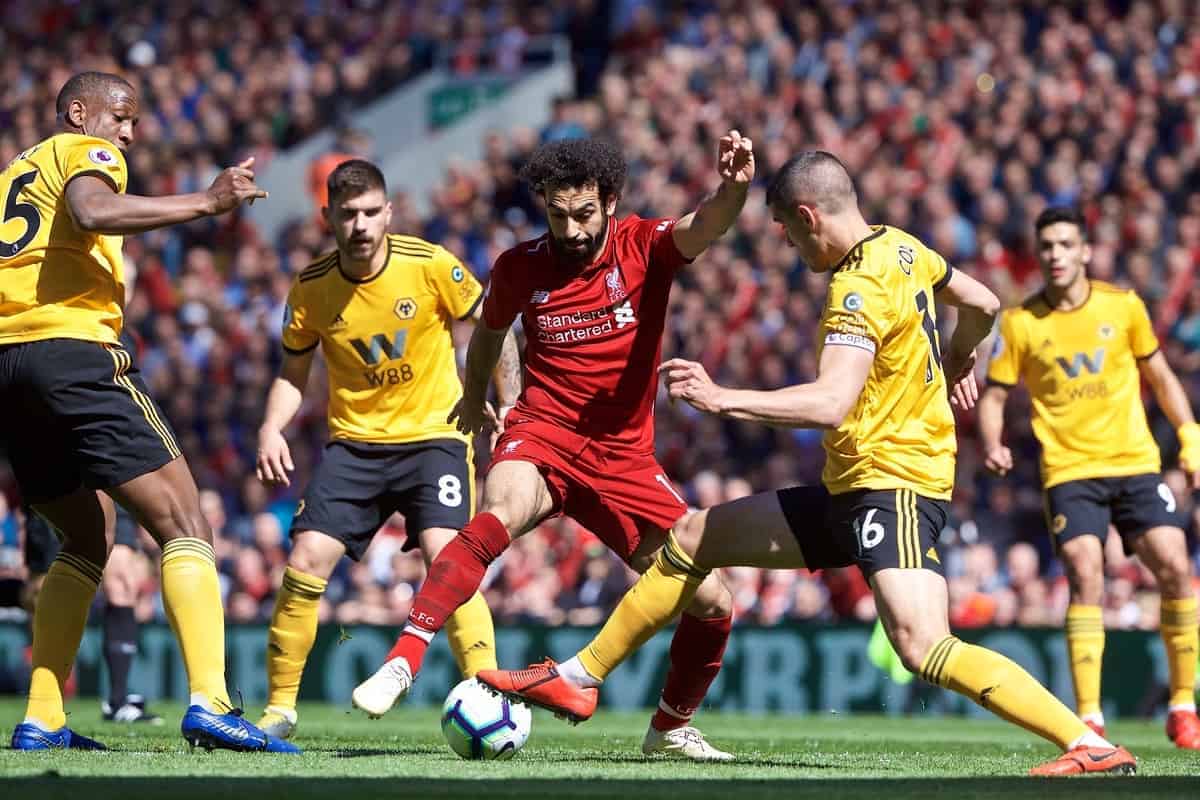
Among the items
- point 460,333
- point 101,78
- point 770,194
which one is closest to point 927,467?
point 770,194

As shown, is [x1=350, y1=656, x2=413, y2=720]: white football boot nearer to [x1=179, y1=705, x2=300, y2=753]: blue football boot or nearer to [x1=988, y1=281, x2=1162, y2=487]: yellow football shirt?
[x1=179, y1=705, x2=300, y2=753]: blue football boot

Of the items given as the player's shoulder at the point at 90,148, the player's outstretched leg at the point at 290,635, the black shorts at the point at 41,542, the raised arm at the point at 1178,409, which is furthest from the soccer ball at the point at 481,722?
the raised arm at the point at 1178,409

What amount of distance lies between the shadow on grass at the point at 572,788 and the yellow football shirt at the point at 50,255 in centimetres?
199

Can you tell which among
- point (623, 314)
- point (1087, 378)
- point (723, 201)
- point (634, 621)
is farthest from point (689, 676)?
point (1087, 378)

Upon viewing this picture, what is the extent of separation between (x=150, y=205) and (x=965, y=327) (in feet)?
11.0

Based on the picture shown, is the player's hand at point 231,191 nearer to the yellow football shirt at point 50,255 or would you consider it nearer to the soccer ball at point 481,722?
the yellow football shirt at point 50,255

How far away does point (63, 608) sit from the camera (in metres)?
7.93

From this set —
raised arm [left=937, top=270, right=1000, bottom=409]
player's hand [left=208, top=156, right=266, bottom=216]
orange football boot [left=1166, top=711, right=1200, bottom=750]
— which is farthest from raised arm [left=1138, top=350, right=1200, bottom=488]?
player's hand [left=208, top=156, right=266, bottom=216]

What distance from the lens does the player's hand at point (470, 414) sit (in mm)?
8352

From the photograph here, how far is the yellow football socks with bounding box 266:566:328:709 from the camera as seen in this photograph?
874cm

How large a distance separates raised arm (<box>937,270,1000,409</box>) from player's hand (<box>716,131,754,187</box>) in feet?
3.21

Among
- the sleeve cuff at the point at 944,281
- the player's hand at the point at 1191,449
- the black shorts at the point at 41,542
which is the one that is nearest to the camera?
the sleeve cuff at the point at 944,281

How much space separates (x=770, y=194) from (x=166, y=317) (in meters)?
13.7

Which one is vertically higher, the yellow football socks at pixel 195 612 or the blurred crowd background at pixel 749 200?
the blurred crowd background at pixel 749 200
